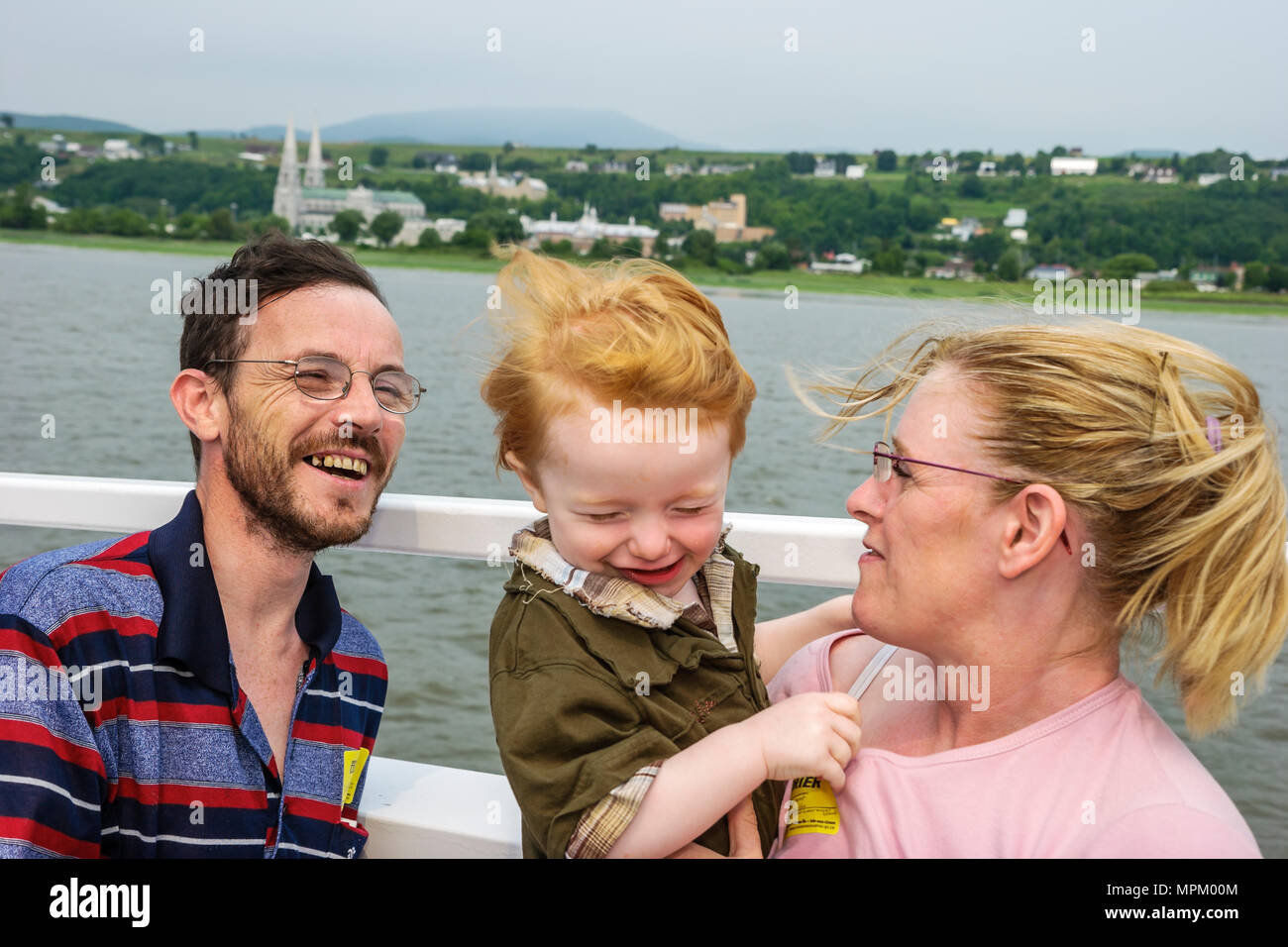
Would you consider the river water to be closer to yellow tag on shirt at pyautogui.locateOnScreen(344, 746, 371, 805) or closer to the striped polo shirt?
the striped polo shirt

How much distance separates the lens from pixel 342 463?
6.77 ft

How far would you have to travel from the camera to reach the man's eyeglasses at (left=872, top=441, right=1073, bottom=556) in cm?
158

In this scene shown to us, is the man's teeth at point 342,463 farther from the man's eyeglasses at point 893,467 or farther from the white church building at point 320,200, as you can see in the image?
the white church building at point 320,200

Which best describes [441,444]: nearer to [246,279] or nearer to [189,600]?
[246,279]

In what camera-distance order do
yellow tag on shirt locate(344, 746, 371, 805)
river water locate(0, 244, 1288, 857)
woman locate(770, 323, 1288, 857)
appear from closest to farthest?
woman locate(770, 323, 1288, 857) → yellow tag on shirt locate(344, 746, 371, 805) → river water locate(0, 244, 1288, 857)

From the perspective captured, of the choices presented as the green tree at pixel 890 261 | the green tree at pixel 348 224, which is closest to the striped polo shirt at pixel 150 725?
the green tree at pixel 890 261

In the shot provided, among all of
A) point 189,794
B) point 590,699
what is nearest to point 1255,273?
point 590,699

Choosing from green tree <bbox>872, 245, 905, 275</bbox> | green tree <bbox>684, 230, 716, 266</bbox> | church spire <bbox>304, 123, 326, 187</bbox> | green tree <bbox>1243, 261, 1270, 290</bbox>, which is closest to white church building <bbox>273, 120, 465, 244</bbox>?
church spire <bbox>304, 123, 326, 187</bbox>

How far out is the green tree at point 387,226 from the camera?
50194mm

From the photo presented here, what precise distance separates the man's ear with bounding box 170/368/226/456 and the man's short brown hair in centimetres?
2

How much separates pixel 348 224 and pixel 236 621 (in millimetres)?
59501
